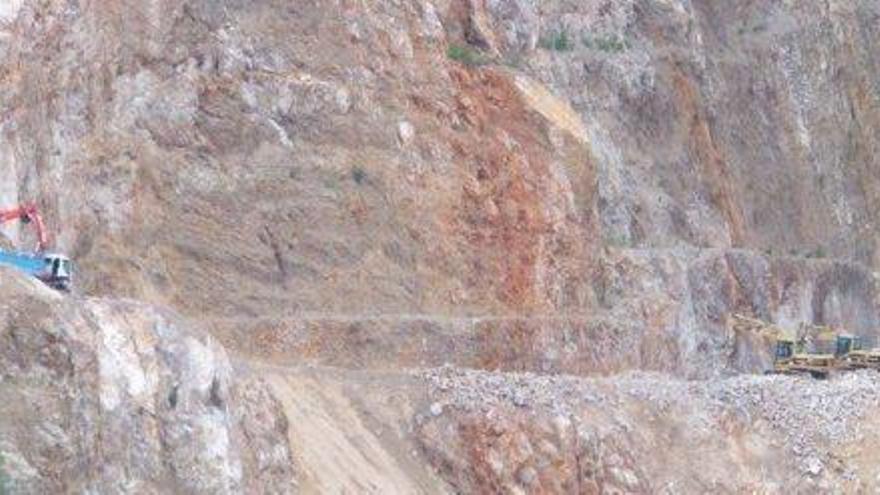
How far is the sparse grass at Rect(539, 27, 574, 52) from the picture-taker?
44625 millimetres

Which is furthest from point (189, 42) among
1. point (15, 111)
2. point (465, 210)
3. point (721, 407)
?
point (721, 407)

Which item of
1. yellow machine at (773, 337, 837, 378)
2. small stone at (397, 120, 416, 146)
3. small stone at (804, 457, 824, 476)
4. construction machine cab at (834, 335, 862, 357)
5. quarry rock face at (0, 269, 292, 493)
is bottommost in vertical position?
small stone at (804, 457, 824, 476)

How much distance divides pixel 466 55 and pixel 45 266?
44.1ft

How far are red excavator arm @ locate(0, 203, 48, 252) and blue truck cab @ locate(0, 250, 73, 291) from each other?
2482 mm

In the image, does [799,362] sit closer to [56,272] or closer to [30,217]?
[30,217]

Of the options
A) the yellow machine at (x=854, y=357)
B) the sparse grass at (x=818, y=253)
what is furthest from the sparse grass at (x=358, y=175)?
the sparse grass at (x=818, y=253)

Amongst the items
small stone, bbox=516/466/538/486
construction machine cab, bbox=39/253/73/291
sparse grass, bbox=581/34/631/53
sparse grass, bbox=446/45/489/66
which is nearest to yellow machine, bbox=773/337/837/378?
sparse grass, bbox=581/34/631/53

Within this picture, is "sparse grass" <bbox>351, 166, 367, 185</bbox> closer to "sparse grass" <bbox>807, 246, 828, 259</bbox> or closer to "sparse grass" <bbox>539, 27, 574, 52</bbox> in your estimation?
"sparse grass" <bbox>539, 27, 574, 52</bbox>

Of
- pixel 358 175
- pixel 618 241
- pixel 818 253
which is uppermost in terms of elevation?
pixel 358 175

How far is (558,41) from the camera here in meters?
45.2

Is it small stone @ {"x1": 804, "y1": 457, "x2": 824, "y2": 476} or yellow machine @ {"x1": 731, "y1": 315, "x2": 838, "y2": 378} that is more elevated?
yellow machine @ {"x1": 731, "y1": 315, "x2": 838, "y2": 378}

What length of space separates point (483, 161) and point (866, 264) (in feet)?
71.7

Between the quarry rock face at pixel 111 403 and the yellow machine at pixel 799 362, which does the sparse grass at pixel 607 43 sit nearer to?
the yellow machine at pixel 799 362

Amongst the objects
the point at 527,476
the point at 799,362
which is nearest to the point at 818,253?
the point at 799,362
